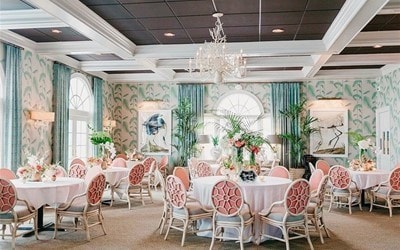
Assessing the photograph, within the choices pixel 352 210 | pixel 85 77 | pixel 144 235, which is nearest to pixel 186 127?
pixel 85 77

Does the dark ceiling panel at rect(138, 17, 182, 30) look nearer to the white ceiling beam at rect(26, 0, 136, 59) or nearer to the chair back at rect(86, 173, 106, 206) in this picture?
the white ceiling beam at rect(26, 0, 136, 59)

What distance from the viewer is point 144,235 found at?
6.36m

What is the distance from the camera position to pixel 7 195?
537 centimetres

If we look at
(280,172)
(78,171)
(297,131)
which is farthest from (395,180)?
(78,171)

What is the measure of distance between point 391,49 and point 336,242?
17.6 ft

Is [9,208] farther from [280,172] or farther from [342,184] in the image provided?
[342,184]

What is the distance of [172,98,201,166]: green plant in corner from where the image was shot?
43.2 ft

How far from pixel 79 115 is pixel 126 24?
509 cm

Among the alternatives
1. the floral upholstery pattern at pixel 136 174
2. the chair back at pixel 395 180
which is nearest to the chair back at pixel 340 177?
the chair back at pixel 395 180

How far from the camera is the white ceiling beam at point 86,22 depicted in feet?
18.6

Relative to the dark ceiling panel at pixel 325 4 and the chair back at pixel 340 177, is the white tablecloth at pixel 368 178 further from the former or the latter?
the dark ceiling panel at pixel 325 4

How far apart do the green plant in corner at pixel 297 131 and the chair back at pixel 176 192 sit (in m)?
7.29

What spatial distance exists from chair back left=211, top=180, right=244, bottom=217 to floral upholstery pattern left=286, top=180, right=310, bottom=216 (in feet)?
2.17

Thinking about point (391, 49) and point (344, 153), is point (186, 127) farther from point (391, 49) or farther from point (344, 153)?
point (391, 49)
